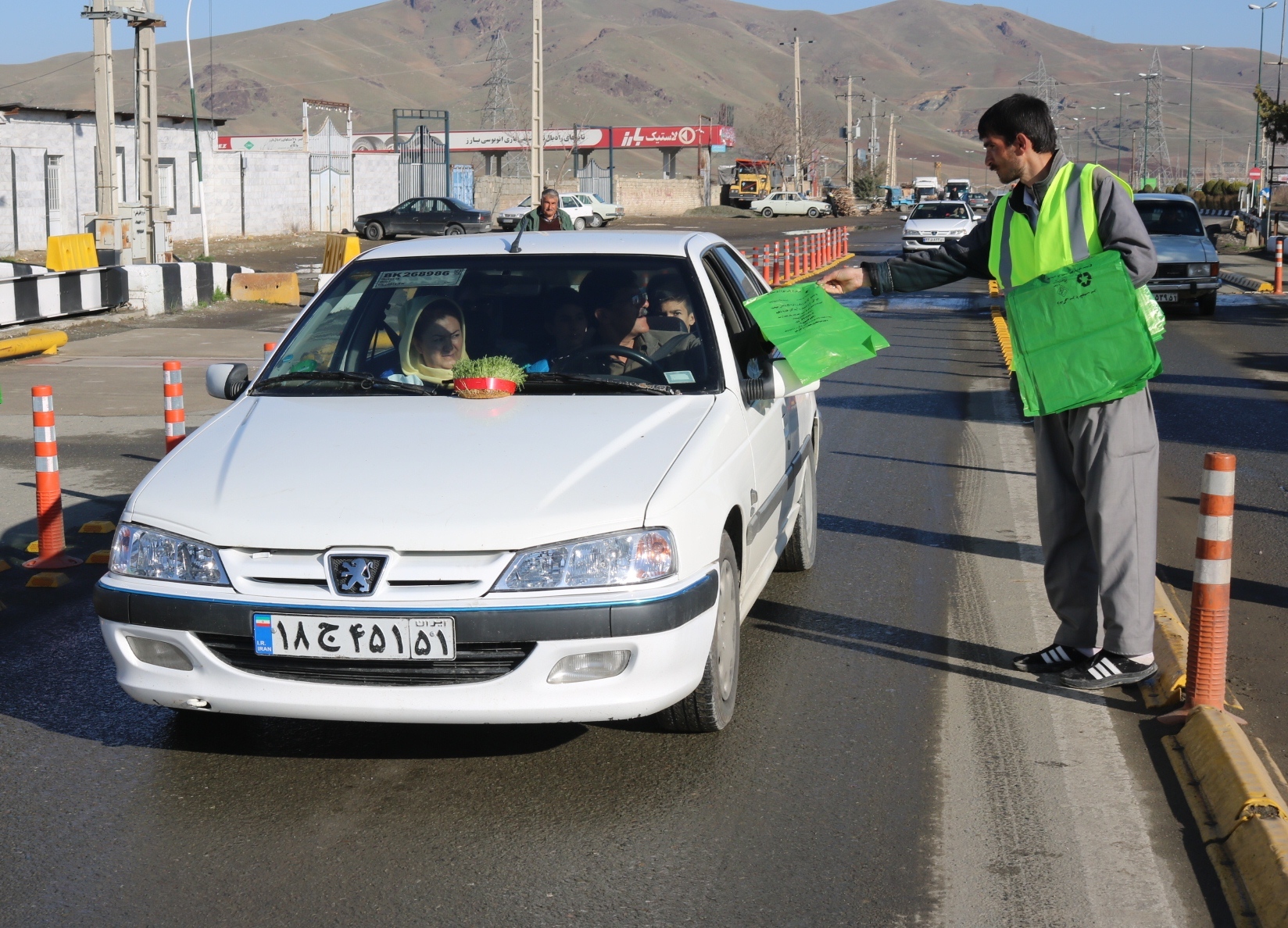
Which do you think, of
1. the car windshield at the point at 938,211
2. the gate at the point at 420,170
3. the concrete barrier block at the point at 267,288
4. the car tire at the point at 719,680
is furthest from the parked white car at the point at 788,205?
the car tire at the point at 719,680

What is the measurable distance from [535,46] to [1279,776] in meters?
33.4

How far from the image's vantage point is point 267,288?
78.5 feet

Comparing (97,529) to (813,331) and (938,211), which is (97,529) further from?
(938,211)

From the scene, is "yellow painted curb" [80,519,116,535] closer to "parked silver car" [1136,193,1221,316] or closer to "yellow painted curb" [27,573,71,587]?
"yellow painted curb" [27,573,71,587]

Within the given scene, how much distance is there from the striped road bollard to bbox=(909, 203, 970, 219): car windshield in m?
31.5

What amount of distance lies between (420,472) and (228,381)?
59.7 inches

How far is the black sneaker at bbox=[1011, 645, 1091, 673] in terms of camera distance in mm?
5242

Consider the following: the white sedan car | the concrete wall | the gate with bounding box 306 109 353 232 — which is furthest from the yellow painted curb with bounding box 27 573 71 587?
the concrete wall

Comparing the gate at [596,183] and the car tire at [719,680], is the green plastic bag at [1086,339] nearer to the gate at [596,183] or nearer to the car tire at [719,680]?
the car tire at [719,680]

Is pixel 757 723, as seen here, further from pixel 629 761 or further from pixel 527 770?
pixel 527 770

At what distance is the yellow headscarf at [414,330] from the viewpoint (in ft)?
18.0

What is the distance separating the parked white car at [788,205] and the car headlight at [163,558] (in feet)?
240

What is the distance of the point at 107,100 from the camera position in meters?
22.8

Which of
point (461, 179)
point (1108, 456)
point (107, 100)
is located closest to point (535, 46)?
point (107, 100)
